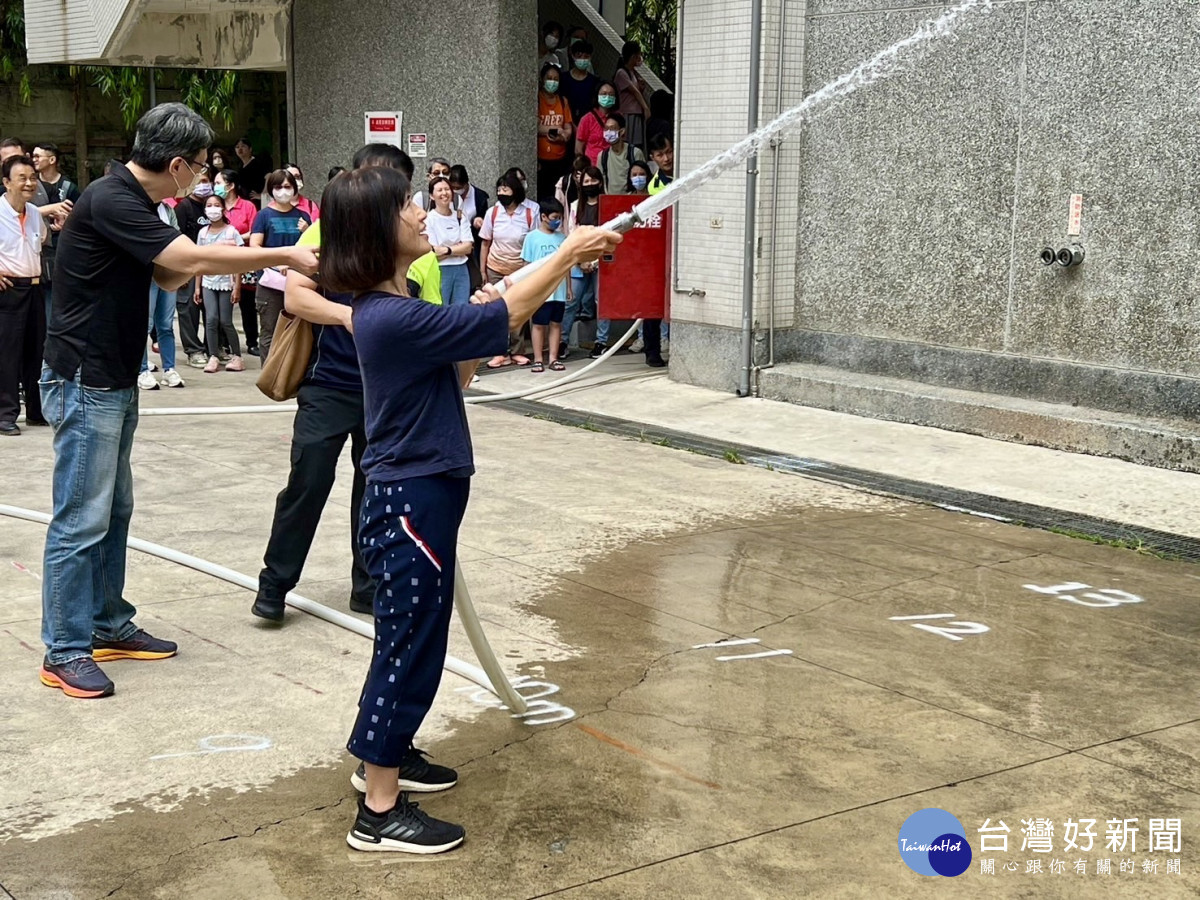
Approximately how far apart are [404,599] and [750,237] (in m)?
7.70

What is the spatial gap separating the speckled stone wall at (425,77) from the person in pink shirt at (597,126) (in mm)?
541

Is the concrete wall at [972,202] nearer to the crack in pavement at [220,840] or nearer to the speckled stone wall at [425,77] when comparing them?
the speckled stone wall at [425,77]

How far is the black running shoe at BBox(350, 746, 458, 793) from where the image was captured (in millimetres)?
4156

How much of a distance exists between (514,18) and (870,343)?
5496 millimetres

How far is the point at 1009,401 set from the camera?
9648 millimetres

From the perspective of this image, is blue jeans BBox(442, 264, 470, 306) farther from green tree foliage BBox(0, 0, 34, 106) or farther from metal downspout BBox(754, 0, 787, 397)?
green tree foliage BBox(0, 0, 34, 106)

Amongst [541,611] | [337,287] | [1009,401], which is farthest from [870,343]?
[337,287]

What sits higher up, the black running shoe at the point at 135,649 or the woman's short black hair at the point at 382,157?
the woman's short black hair at the point at 382,157

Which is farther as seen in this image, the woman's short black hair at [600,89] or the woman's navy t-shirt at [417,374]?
the woman's short black hair at [600,89]

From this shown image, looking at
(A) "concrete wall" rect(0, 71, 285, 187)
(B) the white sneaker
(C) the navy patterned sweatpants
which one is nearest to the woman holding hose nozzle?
(C) the navy patterned sweatpants

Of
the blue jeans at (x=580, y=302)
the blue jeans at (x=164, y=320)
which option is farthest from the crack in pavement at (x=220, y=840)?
the blue jeans at (x=580, y=302)

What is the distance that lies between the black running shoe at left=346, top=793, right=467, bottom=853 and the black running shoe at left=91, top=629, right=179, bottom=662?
1.74 meters

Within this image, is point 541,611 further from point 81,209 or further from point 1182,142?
point 1182,142

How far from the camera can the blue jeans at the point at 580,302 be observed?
13359 mm
